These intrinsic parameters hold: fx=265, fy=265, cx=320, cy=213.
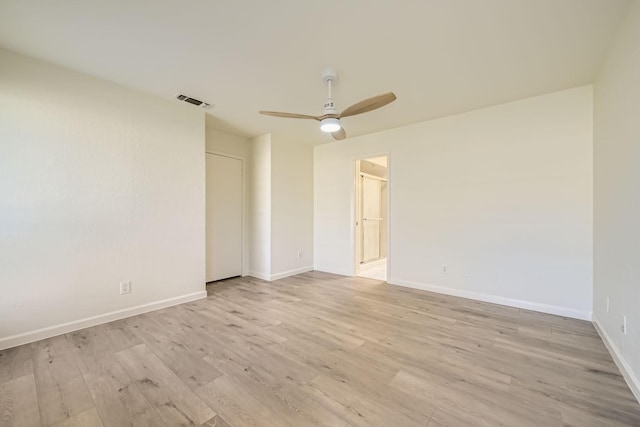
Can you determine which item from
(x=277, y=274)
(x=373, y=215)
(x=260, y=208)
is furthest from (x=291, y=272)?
(x=373, y=215)

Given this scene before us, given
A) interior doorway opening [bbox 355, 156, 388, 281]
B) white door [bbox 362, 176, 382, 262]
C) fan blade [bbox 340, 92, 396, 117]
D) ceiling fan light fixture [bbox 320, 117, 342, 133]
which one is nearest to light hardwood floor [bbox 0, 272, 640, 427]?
ceiling fan light fixture [bbox 320, 117, 342, 133]

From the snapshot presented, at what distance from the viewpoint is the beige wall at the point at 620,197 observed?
173 cm

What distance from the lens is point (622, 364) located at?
75.2 inches

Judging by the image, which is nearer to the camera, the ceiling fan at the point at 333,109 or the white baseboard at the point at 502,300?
the ceiling fan at the point at 333,109

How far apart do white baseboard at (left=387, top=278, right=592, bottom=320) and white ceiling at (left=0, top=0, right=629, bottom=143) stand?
7.98 feet

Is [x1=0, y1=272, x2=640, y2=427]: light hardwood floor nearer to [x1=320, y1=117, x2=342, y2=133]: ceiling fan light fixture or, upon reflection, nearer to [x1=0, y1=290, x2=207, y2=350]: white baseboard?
[x1=0, y1=290, x2=207, y2=350]: white baseboard

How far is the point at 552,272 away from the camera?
300cm

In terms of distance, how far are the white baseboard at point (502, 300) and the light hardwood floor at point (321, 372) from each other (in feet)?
0.51

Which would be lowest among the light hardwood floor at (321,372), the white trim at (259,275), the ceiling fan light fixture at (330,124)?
the light hardwood floor at (321,372)

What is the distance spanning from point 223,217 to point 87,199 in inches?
78.7

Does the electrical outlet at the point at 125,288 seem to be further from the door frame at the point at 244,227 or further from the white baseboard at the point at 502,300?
the white baseboard at the point at 502,300

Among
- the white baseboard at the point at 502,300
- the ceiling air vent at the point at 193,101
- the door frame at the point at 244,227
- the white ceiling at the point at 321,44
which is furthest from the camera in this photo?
the door frame at the point at 244,227

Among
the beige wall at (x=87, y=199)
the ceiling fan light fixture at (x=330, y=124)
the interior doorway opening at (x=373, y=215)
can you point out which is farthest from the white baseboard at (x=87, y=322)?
the interior doorway opening at (x=373, y=215)

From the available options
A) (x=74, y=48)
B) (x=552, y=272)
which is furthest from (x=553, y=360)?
(x=74, y=48)
